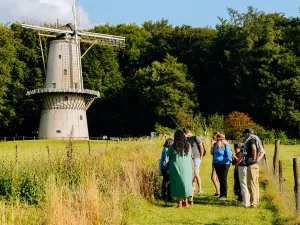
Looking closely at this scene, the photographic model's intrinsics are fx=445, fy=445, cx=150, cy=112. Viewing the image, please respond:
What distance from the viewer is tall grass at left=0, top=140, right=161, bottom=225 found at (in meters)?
7.69

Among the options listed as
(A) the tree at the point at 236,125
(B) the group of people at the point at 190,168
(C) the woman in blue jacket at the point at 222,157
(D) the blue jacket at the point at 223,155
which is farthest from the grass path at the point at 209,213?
(A) the tree at the point at 236,125

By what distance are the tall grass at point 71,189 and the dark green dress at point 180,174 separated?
0.95m

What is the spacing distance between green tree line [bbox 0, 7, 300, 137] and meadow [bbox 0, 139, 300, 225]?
28582 millimetres

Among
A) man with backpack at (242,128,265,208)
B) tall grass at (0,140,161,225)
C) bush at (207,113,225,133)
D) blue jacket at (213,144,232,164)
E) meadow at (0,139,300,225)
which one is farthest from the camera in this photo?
bush at (207,113,225,133)

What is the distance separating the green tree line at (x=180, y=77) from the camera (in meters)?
42.2

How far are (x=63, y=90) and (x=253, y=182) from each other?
1295 inches

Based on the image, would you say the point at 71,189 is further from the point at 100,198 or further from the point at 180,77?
the point at 180,77

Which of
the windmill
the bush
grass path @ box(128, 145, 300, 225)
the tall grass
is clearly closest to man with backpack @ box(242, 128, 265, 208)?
grass path @ box(128, 145, 300, 225)

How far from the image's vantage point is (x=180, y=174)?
388 inches

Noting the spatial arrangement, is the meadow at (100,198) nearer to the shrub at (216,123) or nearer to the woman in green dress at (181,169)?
the woman in green dress at (181,169)

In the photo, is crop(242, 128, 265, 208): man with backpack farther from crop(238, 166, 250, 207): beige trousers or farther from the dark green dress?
the dark green dress

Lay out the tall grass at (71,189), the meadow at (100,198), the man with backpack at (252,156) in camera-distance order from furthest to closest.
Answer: the man with backpack at (252,156), the meadow at (100,198), the tall grass at (71,189)

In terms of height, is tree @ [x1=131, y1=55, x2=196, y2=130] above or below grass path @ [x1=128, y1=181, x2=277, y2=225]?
above

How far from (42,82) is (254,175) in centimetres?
4154
